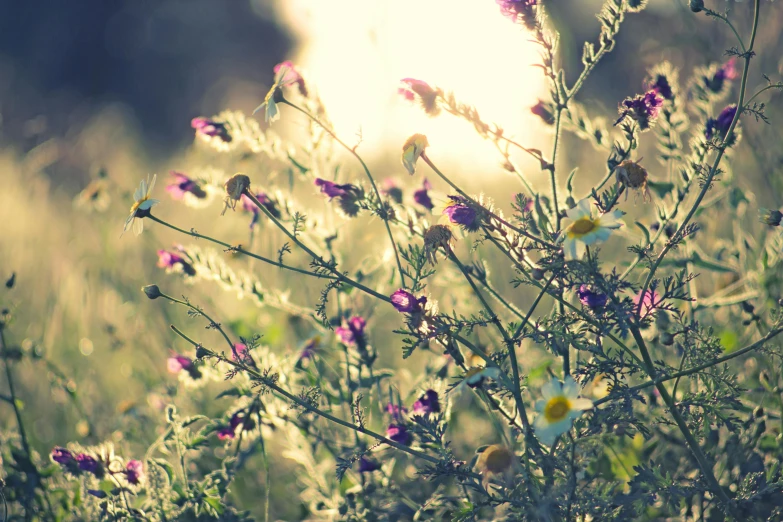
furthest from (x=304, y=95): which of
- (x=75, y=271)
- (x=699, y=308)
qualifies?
(x=75, y=271)

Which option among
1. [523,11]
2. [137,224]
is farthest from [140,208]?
[523,11]

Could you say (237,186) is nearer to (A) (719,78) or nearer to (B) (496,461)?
(B) (496,461)

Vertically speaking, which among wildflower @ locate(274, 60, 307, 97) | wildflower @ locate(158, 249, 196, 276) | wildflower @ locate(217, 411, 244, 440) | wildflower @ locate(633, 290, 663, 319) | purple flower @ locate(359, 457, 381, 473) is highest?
wildflower @ locate(274, 60, 307, 97)

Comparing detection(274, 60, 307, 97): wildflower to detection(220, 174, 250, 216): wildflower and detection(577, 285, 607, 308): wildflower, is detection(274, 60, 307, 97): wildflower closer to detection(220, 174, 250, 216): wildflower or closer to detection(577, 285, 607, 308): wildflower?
detection(220, 174, 250, 216): wildflower

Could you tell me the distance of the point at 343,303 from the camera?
6.41 feet

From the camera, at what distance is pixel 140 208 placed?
1498 millimetres

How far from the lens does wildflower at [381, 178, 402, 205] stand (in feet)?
5.99

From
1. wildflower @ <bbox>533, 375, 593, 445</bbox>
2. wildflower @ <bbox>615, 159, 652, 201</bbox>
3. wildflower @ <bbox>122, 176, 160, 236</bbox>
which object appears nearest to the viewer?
wildflower @ <bbox>533, 375, 593, 445</bbox>

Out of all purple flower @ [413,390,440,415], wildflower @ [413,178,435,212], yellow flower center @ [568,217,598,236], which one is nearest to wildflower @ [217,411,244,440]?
purple flower @ [413,390,440,415]

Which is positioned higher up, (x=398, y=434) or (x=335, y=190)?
(x=335, y=190)

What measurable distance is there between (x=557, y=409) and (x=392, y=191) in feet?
2.65

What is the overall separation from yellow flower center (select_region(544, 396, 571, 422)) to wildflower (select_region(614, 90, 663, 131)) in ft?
1.74

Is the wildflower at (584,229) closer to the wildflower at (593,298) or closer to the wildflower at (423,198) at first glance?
the wildflower at (593,298)

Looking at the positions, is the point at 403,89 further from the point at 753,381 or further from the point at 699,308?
the point at 753,381
